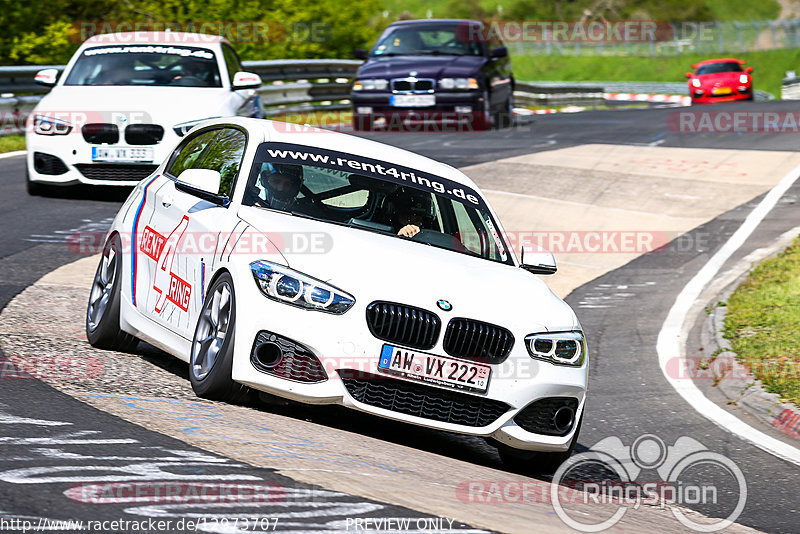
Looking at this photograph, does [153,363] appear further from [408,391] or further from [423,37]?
[423,37]

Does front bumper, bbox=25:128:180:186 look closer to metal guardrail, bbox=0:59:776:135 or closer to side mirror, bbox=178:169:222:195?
side mirror, bbox=178:169:222:195

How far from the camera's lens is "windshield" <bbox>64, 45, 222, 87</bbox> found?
14328mm

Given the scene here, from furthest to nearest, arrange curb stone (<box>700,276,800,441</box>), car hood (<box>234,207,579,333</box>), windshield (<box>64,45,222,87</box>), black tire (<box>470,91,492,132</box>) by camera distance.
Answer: black tire (<box>470,91,492,132</box>) → windshield (<box>64,45,222,87</box>) → curb stone (<box>700,276,800,441</box>) → car hood (<box>234,207,579,333</box>)

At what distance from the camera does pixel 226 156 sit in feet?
24.7

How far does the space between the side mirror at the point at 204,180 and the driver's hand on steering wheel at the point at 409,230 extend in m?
1.07

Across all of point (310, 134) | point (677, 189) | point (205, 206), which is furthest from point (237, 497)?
point (677, 189)

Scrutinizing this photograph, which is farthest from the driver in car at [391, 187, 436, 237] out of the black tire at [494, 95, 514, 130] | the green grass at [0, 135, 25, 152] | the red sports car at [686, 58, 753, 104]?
the red sports car at [686, 58, 753, 104]

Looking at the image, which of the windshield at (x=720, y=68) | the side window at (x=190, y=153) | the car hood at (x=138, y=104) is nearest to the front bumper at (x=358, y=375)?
the side window at (x=190, y=153)

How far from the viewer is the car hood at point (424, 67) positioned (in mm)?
21312

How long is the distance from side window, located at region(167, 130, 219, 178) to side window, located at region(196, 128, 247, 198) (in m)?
0.06

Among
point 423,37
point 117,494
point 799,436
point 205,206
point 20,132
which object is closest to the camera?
point 117,494

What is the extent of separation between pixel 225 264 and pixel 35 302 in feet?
10.8

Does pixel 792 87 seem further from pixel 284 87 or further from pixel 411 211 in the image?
pixel 411 211

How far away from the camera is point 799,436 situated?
819 centimetres
